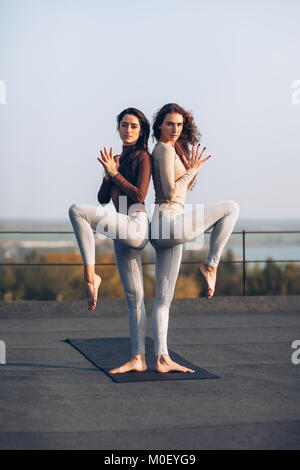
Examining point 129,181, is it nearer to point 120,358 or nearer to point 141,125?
point 141,125

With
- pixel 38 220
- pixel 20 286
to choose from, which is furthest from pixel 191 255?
pixel 38 220

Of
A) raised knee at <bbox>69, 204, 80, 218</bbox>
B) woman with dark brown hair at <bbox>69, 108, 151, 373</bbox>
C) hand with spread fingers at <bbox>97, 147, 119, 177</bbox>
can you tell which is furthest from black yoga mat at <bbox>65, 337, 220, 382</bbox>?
hand with spread fingers at <bbox>97, 147, 119, 177</bbox>

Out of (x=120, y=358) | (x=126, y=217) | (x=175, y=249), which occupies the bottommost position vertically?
(x=120, y=358)

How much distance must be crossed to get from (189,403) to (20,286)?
2527 centimetres

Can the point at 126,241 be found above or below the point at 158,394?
above

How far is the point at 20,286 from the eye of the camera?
2836 cm

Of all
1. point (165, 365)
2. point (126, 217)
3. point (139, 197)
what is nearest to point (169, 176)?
point (139, 197)

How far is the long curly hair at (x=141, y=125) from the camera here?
4441mm

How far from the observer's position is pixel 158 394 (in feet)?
13.1

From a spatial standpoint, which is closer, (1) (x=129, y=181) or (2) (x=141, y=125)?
(1) (x=129, y=181)

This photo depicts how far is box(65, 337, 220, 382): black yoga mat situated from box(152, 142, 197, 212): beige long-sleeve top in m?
1.10

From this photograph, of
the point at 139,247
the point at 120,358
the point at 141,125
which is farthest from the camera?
the point at 120,358

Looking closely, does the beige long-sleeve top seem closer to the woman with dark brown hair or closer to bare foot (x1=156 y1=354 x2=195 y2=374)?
the woman with dark brown hair

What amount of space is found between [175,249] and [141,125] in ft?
2.77
